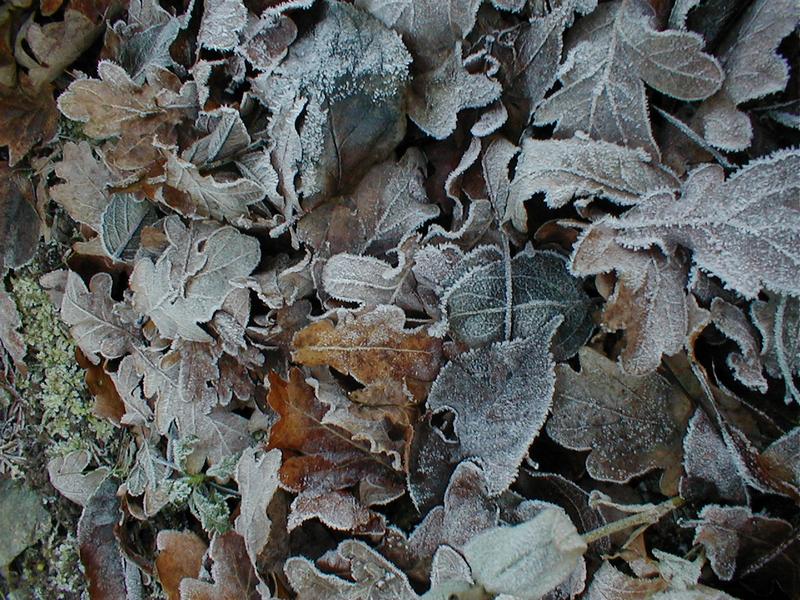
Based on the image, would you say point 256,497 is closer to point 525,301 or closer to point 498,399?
point 498,399

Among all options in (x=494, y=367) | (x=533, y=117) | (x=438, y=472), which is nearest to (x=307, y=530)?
(x=438, y=472)

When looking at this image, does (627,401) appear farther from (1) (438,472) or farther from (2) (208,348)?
(2) (208,348)

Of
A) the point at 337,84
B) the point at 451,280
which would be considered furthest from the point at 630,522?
the point at 337,84

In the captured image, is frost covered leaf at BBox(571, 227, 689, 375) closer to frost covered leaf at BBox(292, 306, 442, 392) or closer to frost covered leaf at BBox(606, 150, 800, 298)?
frost covered leaf at BBox(606, 150, 800, 298)

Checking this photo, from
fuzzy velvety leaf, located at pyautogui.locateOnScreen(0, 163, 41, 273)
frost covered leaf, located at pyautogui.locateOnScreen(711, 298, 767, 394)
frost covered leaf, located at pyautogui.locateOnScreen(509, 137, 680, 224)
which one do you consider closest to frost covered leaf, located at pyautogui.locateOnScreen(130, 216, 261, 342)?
fuzzy velvety leaf, located at pyautogui.locateOnScreen(0, 163, 41, 273)

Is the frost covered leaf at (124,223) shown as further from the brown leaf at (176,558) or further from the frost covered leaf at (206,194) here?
the brown leaf at (176,558)

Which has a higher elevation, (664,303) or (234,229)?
(664,303)

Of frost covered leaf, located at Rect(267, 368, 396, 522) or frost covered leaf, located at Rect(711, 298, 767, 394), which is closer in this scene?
frost covered leaf, located at Rect(711, 298, 767, 394)
